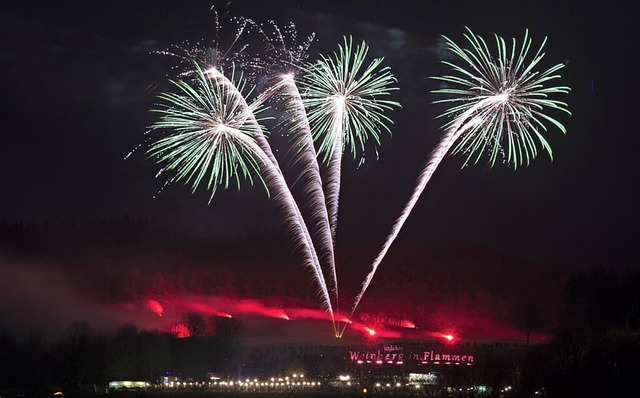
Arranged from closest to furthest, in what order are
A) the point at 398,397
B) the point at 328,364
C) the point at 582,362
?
the point at 582,362
the point at 398,397
the point at 328,364

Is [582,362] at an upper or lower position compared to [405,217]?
lower

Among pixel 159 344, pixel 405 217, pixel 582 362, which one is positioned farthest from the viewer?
pixel 159 344

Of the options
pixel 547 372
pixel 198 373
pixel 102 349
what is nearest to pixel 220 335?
pixel 198 373

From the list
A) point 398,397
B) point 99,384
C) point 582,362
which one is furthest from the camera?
point 99,384

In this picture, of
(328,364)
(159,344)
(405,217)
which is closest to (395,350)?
(328,364)

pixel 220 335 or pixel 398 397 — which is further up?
pixel 220 335

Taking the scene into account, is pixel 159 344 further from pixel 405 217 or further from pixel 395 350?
pixel 405 217

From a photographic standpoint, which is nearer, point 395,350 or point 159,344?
point 395,350

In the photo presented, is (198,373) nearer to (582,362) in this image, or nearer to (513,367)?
(513,367)

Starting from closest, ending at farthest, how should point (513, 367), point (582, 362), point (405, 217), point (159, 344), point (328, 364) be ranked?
point (405, 217) → point (582, 362) → point (513, 367) → point (159, 344) → point (328, 364)
